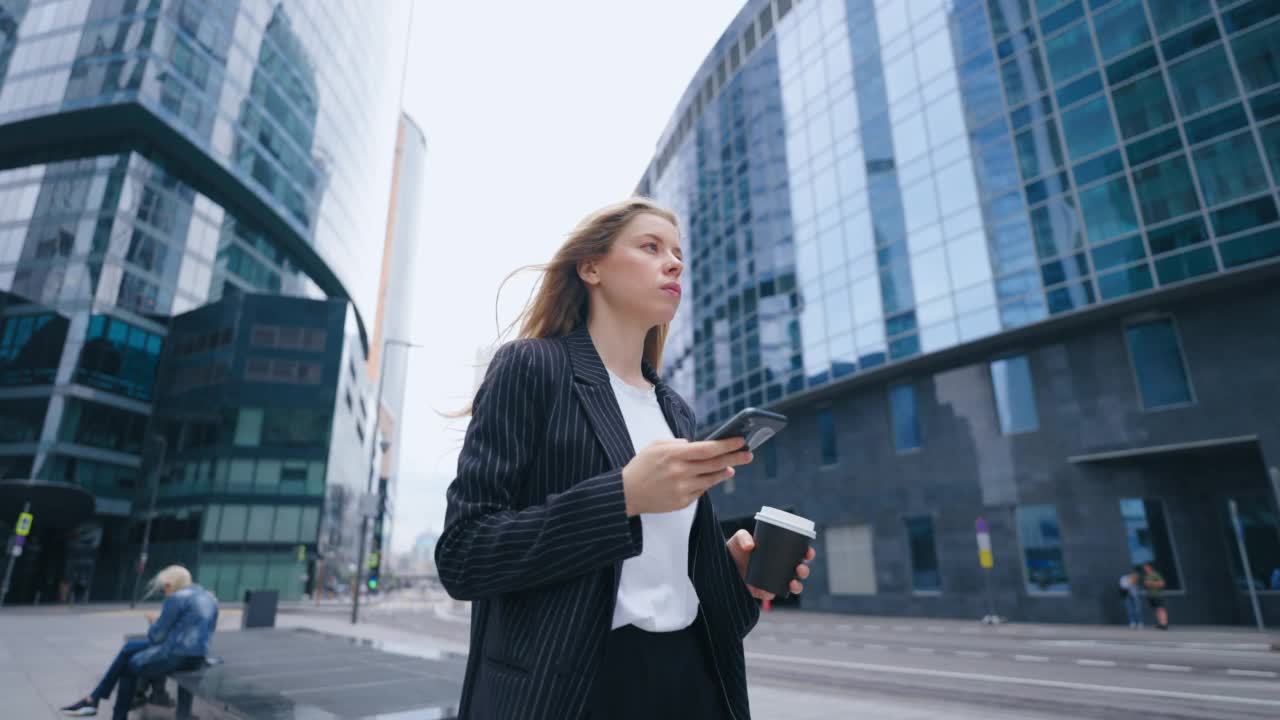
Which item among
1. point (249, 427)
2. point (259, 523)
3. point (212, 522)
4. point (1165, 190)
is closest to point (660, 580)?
point (1165, 190)

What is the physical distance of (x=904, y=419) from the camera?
96.2 feet

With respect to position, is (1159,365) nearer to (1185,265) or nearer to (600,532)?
(1185,265)

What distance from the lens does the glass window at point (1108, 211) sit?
22000 mm

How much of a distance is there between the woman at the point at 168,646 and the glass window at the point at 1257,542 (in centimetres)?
2776

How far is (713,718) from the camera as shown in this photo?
163cm


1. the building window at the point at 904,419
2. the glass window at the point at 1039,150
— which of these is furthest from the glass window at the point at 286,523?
the glass window at the point at 1039,150

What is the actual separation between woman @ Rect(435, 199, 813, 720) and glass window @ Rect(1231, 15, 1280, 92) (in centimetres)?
2665

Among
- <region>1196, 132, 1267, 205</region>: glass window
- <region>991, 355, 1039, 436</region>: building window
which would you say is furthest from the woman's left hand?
<region>991, 355, 1039, 436</region>: building window

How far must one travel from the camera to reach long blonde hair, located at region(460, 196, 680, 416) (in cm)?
213

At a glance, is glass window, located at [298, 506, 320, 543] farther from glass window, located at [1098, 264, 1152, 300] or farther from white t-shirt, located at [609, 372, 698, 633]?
white t-shirt, located at [609, 372, 698, 633]

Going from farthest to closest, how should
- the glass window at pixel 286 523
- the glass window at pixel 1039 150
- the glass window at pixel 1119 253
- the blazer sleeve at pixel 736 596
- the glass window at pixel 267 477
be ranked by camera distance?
the glass window at pixel 267 477
the glass window at pixel 286 523
the glass window at pixel 1039 150
the glass window at pixel 1119 253
the blazer sleeve at pixel 736 596

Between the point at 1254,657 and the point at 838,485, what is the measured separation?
61.9ft

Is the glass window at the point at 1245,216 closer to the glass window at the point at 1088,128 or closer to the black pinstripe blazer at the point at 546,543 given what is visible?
the glass window at the point at 1088,128

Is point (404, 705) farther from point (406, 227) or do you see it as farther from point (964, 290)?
point (406, 227)
